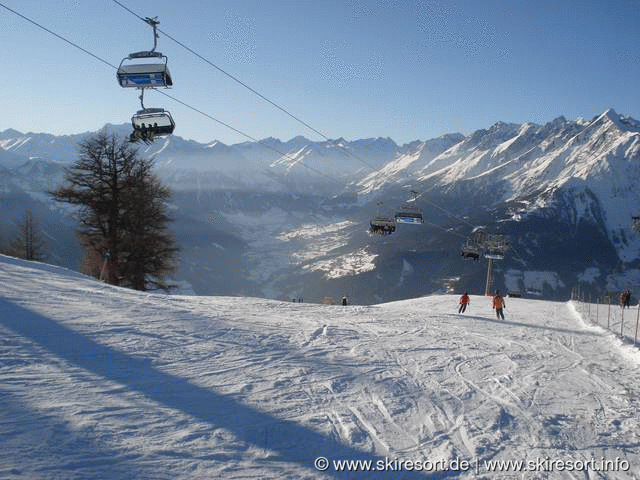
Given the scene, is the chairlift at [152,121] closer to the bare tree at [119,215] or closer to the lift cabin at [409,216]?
the bare tree at [119,215]

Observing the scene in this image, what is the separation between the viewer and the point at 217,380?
902cm

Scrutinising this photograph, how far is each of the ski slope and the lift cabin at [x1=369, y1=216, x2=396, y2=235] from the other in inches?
747

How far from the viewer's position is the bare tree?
2973 cm

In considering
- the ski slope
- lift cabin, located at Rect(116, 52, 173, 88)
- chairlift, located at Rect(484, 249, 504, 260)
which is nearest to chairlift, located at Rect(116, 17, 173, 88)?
lift cabin, located at Rect(116, 52, 173, 88)

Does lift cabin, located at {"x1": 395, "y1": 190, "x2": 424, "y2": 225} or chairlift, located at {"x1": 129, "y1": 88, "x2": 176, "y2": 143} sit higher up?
chairlift, located at {"x1": 129, "y1": 88, "x2": 176, "y2": 143}

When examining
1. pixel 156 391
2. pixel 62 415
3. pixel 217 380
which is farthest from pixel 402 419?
pixel 62 415

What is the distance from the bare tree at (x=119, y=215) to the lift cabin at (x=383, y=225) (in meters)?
14.5

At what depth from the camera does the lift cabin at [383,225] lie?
3400 centimetres

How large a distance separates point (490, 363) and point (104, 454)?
10.1 m

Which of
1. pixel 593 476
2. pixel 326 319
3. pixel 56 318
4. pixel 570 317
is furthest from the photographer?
pixel 570 317

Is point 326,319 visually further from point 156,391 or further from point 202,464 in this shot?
point 202,464

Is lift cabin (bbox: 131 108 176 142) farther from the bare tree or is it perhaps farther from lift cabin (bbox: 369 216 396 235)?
lift cabin (bbox: 369 216 396 235)

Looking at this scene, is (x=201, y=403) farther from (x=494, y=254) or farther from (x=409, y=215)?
(x=494, y=254)

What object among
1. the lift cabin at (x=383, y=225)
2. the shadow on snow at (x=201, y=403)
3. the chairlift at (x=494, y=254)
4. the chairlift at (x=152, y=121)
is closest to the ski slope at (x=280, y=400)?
the shadow on snow at (x=201, y=403)
